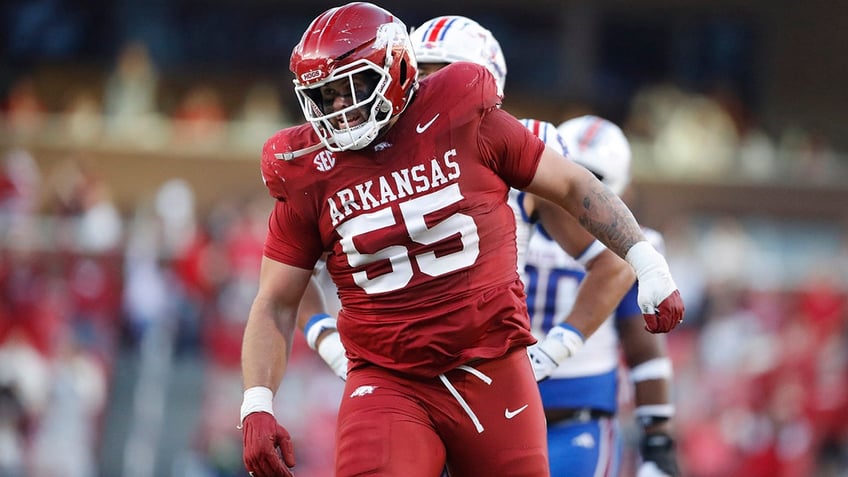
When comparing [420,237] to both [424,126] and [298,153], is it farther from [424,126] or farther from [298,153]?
[298,153]

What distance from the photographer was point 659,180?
1748cm

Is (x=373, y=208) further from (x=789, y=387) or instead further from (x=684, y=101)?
(x=684, y=101)

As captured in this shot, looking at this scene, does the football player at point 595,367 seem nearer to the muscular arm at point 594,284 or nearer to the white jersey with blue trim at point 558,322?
the white jersey with blue trim at point 558,322

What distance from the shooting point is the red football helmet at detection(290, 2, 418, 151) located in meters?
4.04

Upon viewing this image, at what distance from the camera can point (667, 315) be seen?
4008mm

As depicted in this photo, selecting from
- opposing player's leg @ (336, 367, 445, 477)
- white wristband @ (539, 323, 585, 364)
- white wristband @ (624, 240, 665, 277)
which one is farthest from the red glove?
white wristband @ (539, 323, 585, 364)

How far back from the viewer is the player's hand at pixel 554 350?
4.84 m

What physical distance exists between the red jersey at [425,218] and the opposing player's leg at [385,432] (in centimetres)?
8

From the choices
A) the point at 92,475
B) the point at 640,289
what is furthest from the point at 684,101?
the point at 640,289

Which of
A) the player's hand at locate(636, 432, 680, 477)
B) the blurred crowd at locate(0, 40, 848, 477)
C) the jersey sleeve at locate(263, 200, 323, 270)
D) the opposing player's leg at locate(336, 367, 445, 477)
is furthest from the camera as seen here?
the blurred crowd at locate(0, 40, 848, 477)

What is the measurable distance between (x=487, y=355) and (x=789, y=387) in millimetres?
8768

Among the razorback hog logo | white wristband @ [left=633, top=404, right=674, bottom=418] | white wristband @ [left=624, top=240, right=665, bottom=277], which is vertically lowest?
white wristband @ [left=633, top=404, right=674, bottom=418]

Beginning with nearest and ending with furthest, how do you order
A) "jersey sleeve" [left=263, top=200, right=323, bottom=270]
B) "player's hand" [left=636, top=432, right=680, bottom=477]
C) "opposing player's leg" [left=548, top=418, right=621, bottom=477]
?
1. "jersey sleeve" [left=263, top=200, right=323, bottom=270]
2. "opposing player's leg" [left=548, top=418, right=621, bottom=477]
3. "player's hand" [left=636, top=432, right=680, bottom=477]

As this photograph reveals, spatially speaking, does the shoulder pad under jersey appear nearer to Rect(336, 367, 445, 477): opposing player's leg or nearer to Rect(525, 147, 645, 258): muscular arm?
Rect(525, 147, 645, 258): muscular arm
